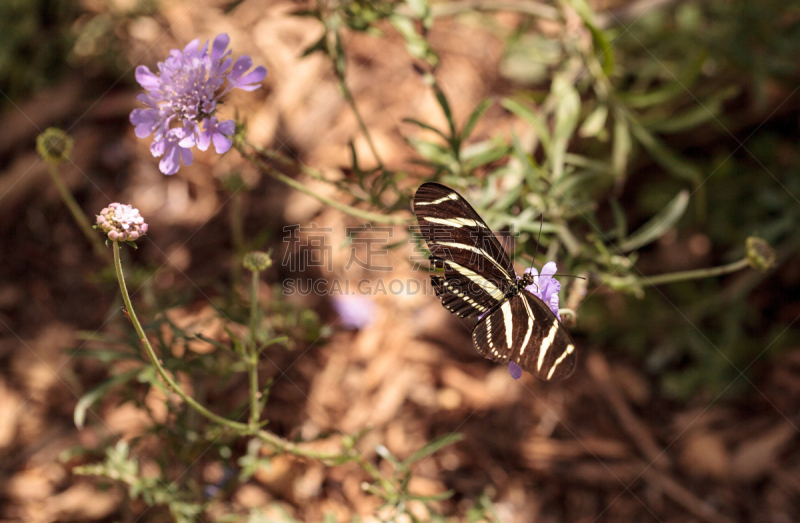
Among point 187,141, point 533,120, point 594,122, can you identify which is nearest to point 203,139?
point 187,141

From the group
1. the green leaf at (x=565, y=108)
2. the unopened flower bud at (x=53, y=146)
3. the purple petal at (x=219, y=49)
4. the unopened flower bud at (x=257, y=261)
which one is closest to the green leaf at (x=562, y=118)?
the green leaf at (x=565, y=108)

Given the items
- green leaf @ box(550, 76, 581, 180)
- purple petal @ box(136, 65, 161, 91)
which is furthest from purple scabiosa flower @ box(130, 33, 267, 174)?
green leaf @ box(550, 76, 581, 180)

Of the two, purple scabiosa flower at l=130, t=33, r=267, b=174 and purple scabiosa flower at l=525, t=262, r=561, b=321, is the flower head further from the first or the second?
purple scabiosa flower at l=525, t=262, r=561, b=321

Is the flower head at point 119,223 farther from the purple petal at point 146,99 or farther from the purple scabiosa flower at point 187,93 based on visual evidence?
the purple petal at point 146,99

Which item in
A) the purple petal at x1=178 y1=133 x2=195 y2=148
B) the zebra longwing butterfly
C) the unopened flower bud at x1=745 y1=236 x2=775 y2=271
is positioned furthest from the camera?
the unopened flower bud at x1=745 y1=236 x2=775 y2=271

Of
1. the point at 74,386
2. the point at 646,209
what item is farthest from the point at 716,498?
the point at 74,386

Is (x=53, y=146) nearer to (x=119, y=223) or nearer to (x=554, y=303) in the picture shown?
(x=119, y=223)
